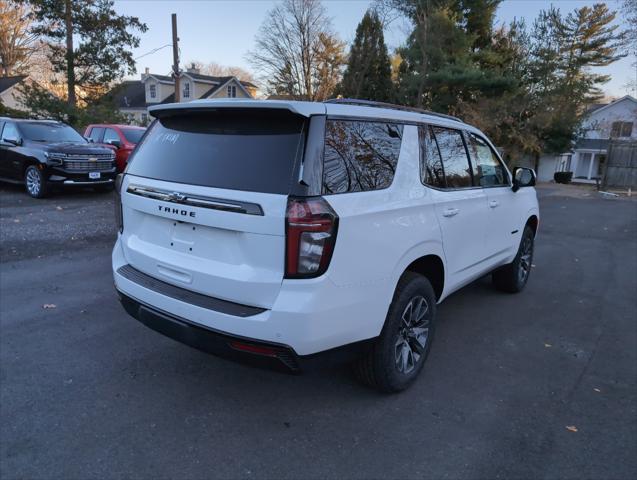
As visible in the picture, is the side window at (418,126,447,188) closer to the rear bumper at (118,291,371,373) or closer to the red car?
the rear bumper at (118,291,371,373)

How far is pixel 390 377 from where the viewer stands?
3090 mm

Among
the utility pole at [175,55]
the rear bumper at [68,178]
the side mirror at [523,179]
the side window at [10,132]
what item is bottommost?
the rear bumper at [68,178]

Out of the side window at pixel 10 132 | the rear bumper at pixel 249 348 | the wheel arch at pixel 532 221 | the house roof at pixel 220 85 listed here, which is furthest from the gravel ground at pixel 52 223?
the house roof at pixel 220 85

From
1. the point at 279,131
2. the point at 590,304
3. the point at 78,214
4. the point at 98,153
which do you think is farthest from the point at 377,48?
the point at 279,131

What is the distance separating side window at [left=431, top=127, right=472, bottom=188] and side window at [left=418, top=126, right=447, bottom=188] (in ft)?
0.29

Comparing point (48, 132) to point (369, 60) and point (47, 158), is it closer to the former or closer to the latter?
point (47, 158)

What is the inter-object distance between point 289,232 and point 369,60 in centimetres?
2947

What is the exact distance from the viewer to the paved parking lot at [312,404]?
257cm

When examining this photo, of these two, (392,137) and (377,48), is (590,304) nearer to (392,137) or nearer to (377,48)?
(392,137)

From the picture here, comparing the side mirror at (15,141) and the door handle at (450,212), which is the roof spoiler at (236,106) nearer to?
the door handle at (450,212)

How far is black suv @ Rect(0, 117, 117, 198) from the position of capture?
34.6ft

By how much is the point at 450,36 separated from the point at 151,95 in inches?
1292

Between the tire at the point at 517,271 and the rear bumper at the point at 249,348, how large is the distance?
3.16 meters

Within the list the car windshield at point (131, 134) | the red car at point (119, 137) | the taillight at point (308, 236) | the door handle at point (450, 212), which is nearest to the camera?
the taillight at point (308, 236)
